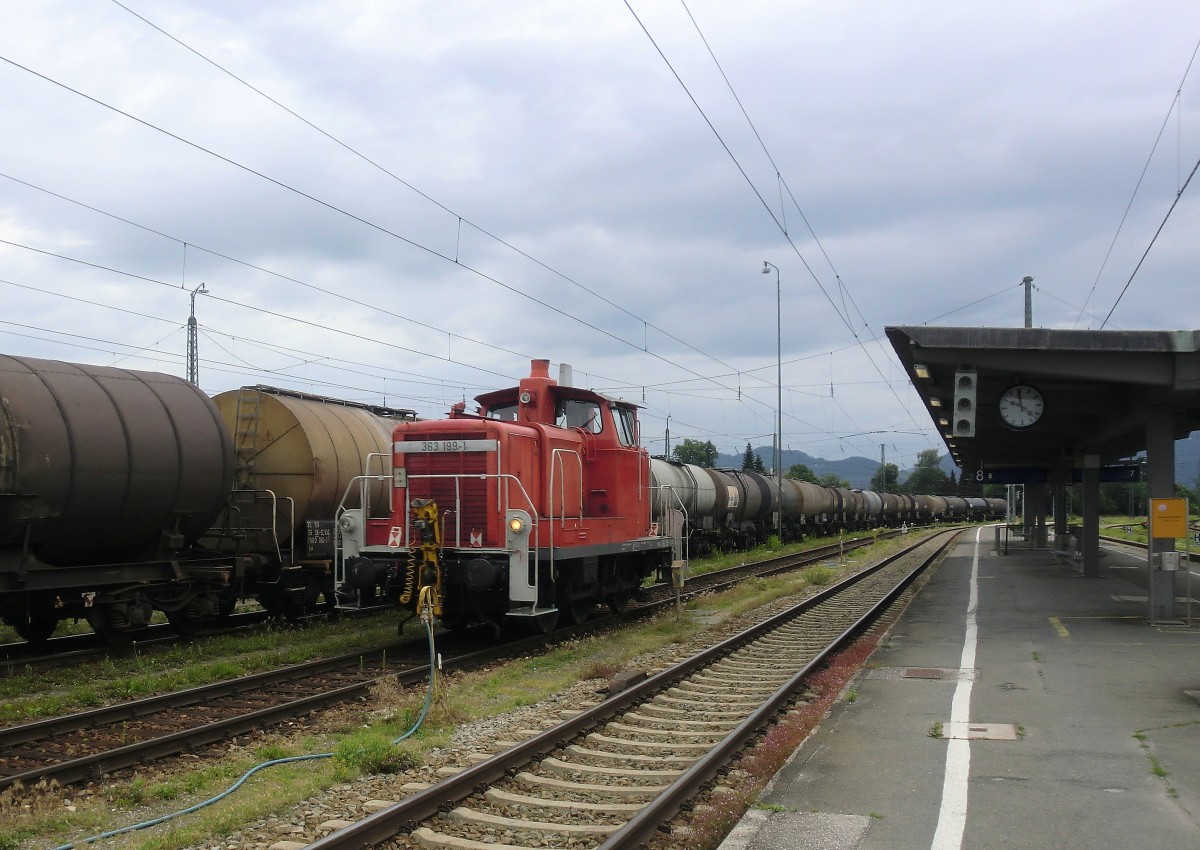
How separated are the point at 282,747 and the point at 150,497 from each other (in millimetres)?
5306

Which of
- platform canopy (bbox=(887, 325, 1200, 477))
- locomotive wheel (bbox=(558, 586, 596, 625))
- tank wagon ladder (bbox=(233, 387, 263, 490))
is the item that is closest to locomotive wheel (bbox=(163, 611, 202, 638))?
tank wagon ladder (bbox=(233, 387, 263, 490))

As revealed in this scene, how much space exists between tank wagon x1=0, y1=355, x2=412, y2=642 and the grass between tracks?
3.70 feet

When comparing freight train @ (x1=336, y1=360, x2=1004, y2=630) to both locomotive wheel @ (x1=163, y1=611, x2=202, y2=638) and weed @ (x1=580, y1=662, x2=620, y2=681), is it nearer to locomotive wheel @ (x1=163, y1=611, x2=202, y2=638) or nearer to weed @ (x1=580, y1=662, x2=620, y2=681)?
weed @ (x1=580, y1=662, x2=620, y2=681)

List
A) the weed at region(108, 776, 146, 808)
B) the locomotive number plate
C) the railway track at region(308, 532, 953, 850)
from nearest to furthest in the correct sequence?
the railway track at region(308, 532, 953, 850)
the weed at region(108, 776, 146, 808)
the locomotive number plate

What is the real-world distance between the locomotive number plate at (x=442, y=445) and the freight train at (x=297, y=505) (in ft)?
0.06

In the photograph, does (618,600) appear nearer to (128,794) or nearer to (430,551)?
(430,551)

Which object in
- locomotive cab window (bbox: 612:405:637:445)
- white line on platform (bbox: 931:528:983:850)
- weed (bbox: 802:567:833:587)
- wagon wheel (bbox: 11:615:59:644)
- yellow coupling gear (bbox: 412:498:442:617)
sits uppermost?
locomotive cab window (bbox: 612:405:637:445)

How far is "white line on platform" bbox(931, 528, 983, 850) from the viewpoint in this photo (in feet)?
18.0

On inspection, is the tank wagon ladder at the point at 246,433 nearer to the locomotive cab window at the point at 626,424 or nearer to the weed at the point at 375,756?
the locomotive cab window at the point at 626,424

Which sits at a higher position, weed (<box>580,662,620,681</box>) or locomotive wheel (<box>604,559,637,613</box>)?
locomotive wheel (<box>604,559,637,613</box>)

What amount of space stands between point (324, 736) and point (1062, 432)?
21958 millimetres

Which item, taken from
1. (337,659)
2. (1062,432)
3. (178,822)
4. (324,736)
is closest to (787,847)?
(178,822)

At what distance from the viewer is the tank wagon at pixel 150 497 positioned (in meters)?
10.5

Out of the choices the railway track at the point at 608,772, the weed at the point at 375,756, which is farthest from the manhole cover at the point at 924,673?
the weed at the point at 375,756
